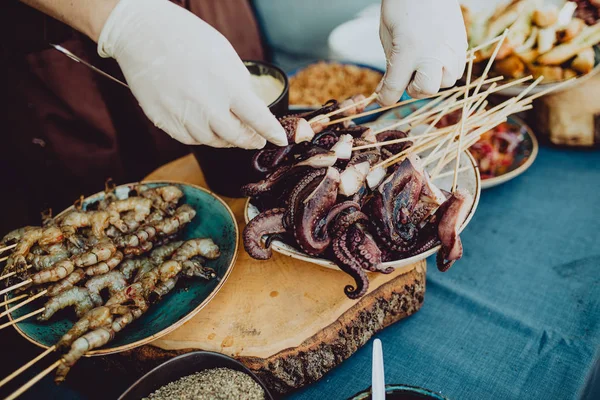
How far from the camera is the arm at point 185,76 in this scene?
1.60 metres

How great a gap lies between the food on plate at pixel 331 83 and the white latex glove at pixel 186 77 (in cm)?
156

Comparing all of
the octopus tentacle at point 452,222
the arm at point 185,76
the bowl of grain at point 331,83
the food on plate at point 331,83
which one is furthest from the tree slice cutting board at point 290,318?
the food on plate at point 331,83

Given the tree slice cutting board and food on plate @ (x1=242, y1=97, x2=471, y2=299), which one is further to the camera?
the tree slice cutting board

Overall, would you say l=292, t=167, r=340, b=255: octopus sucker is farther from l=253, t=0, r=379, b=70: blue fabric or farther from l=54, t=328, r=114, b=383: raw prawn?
l=253, t=0, r=379, b=70: blue fabric

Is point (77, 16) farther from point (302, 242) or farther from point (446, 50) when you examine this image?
point (446, 50)

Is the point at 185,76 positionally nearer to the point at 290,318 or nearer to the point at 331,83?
the point at 290,318

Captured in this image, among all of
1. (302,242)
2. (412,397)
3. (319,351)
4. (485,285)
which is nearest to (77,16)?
(302,242)

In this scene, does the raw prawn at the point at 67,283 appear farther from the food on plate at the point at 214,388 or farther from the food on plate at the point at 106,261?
the food on plate at the point at 214,388

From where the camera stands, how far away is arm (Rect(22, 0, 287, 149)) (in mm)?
1602

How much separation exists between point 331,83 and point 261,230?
2019 millimetres

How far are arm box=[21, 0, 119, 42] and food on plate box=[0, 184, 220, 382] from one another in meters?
0.81

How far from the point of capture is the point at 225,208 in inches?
79.0

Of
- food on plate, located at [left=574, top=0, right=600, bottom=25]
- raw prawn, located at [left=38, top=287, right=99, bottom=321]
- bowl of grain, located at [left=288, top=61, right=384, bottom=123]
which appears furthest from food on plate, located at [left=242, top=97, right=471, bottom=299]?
food on plate, located at [left=574, top=0, right=600, bottom=25]

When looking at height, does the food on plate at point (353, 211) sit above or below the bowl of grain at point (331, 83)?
above
